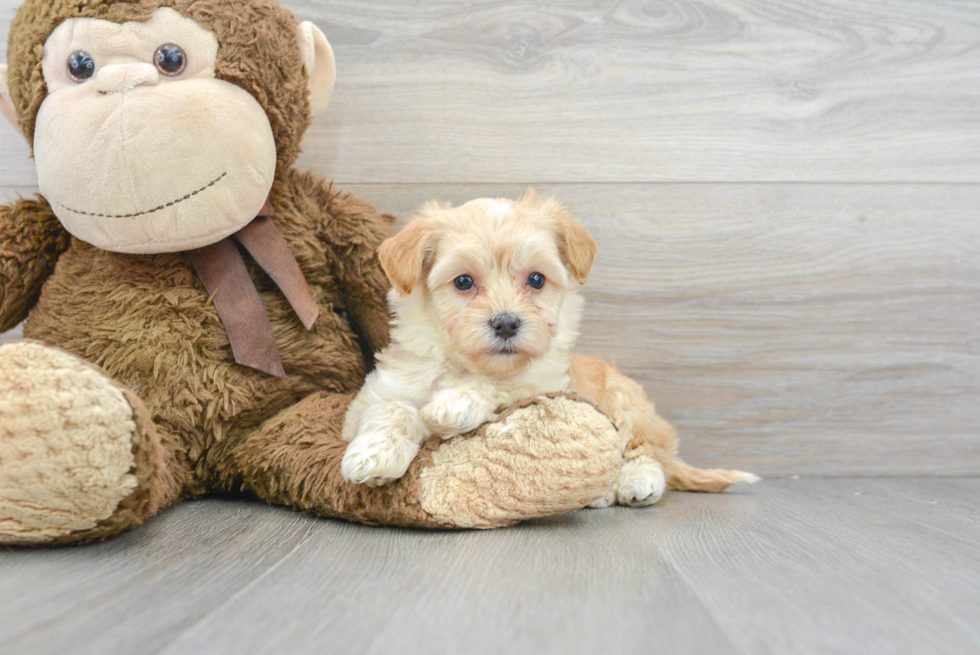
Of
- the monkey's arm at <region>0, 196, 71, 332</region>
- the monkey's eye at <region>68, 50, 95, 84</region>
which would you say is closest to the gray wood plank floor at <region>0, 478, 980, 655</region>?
the monkey's arm at <region>0, 196, 71, 332</region>

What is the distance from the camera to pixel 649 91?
5.97 ft

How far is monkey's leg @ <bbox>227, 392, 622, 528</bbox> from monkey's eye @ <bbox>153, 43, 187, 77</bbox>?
2.53 ft

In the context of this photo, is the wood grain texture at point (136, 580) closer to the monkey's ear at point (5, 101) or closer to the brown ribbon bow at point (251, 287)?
the brown ribbon bow at point (251, 287)

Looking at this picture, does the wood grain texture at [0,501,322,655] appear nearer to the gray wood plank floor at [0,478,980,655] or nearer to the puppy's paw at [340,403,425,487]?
the gray wood plank floor at [0,478,980,655]

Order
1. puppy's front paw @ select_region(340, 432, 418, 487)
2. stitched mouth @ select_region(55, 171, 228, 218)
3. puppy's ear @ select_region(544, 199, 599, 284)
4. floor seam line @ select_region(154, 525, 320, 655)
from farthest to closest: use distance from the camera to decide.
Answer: puppy's ear @ select_region(544, 199, 599, 284)
stitched mouth @ select_region(55, 171, 228, 218)
puppy's front paw @ select_region(340, 432, 418, 487)
floor seam line @ select_region(154, 525, 320, 655)

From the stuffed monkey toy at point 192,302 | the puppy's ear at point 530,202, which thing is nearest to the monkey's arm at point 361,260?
the stuffed monkey toy at point 192,302

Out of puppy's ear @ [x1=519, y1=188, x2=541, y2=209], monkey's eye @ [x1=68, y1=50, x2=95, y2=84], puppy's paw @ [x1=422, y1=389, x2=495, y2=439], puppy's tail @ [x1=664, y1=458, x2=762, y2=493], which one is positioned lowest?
puppy's tail @ [x1=664, y1=458, x2=762, y2=493]

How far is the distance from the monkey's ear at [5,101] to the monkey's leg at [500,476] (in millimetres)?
964

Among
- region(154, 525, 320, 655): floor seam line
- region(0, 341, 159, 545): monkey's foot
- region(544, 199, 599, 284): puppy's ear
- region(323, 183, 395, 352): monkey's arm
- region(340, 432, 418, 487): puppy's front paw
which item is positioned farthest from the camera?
region(323, 183, 395, 352): monkey's arm

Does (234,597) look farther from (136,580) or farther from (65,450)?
(65,450)

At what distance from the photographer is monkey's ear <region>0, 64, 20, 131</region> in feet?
4.57

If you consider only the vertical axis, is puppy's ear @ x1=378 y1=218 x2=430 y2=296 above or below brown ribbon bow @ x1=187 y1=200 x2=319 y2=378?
above

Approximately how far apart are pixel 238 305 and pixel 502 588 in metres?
0.81

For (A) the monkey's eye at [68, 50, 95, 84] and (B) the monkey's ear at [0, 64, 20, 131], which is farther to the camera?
(B) the monkey's ear at [0, 64, 20, 131]
